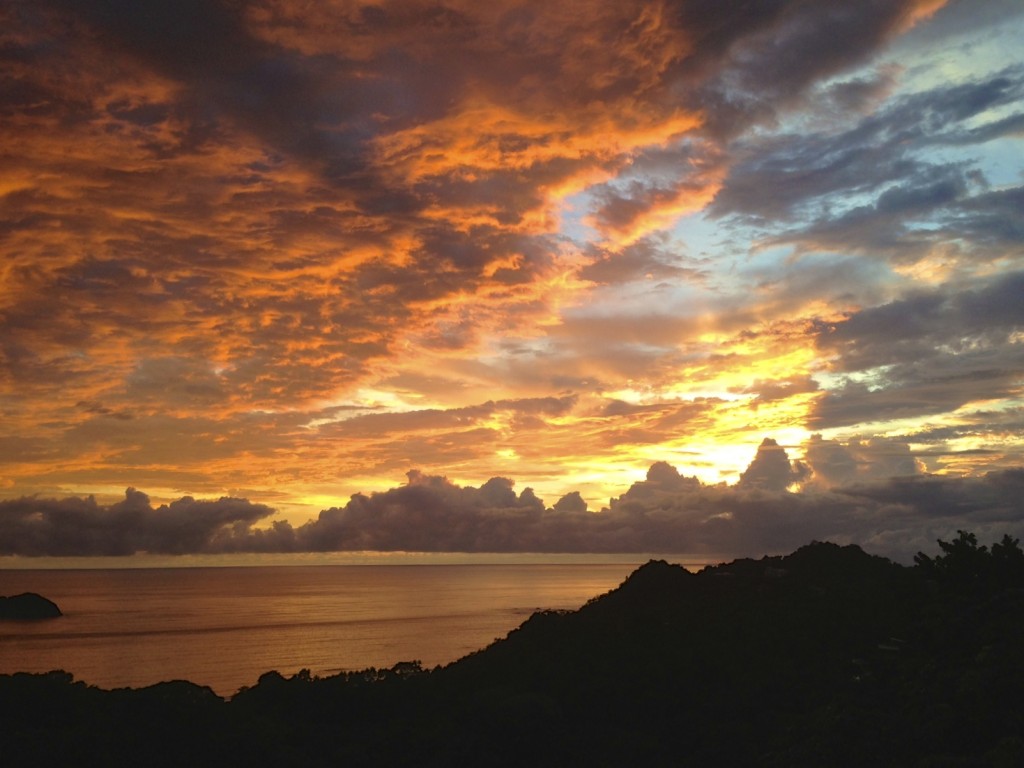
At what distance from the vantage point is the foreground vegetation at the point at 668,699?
→ 93.9 ft

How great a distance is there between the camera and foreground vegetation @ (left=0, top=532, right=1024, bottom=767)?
28625 mm

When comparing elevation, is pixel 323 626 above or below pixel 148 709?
below

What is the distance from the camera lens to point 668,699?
39.7m

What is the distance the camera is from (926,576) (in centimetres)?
4944

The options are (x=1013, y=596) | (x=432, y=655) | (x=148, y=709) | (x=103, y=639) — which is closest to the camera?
(x=148, y=709)

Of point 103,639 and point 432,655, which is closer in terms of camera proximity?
point 432,655

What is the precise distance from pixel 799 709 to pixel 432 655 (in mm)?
95007

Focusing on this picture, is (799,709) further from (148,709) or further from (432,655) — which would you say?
(432,655)

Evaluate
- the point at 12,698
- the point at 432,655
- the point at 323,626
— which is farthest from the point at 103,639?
the point at 12,698

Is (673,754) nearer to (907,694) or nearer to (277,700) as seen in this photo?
(907,694)

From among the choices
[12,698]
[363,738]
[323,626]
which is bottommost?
[323,626]

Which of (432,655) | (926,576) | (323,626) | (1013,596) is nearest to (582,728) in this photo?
(1013,596)

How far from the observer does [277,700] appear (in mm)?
39750

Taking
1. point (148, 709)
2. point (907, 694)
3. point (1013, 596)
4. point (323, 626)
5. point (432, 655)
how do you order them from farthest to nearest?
1. point (323, 626)
2. point (432, 655)
3. point (1013, 596)
4. point (148, 709)
5. point (907, 694)
